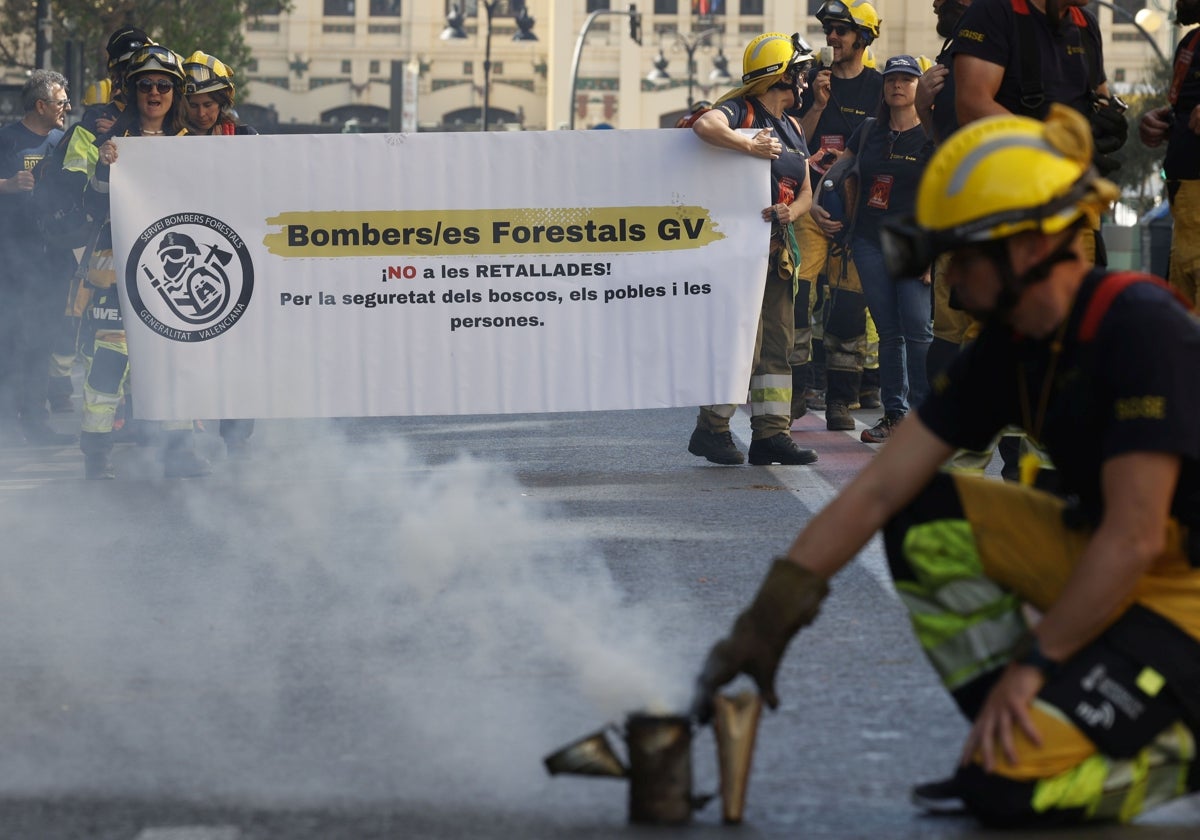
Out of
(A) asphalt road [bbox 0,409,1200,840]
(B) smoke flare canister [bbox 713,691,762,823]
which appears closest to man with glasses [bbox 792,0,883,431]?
(A) asphalt road [bbox 0,409,1200,840]

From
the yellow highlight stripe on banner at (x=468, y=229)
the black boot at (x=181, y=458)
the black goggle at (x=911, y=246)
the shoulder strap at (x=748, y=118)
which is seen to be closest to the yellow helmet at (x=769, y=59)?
the shoulder strap at (x=748, y=118)

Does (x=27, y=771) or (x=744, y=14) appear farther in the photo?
(x=744, y=14)

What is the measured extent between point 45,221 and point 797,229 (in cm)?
422

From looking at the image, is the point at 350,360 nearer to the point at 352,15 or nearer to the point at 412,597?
the point at 412,597

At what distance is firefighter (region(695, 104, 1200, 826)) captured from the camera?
336cm

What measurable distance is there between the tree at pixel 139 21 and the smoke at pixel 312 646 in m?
24.5

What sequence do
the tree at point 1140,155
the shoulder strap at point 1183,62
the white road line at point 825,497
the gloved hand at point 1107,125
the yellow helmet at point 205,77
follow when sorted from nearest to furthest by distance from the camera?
the white road line at point 825,497, the gloved hand at point 1107,125, the shoulder strap at point 1183,62, the yellow helmet at point 205,77, the tree at point 1140,155

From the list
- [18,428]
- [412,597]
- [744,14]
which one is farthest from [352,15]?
[412,597]

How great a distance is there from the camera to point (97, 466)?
912 cm

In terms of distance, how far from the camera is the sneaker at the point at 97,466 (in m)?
9.10

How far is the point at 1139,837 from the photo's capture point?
11.4ft

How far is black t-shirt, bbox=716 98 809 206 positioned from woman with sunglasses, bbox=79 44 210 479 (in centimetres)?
249

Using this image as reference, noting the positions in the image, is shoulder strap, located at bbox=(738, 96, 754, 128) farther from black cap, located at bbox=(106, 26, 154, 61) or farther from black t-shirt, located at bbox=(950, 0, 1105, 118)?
black cap, located at bbox=(106, 26, 154, 61)

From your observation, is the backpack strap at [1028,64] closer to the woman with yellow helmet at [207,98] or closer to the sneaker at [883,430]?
the sneaker at [883,430]
